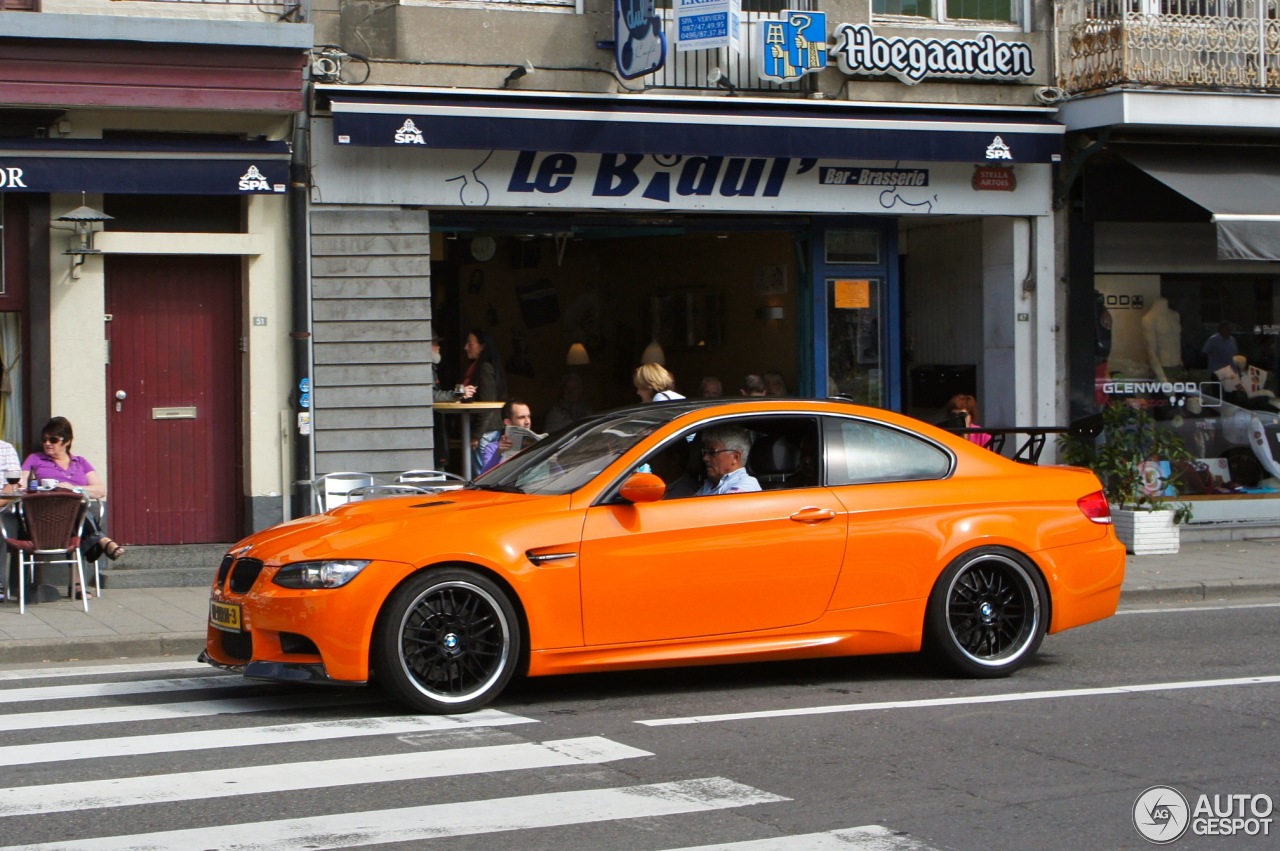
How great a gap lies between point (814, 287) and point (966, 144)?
2164 millimetres

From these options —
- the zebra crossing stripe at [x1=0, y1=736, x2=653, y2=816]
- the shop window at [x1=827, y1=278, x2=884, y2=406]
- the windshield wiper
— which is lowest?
the zebra crossing stripe at [x1=0, y1=736, x2=653, y2=816]

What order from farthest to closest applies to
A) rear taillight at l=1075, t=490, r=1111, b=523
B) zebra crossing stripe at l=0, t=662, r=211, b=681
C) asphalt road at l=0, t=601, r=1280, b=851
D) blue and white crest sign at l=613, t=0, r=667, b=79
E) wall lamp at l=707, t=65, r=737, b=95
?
wall lamp at l=707, t=65, r=737, b=95 → blue and white crest sign at l=613, t=0, r=667, b=79 → zebra crossing stripe at l=0, t=662, r=211, b=681 → rear taillight at l=1075, t=490, r=1111, b=523 → asphalt road at l=0, t=601, r=1280, b=851

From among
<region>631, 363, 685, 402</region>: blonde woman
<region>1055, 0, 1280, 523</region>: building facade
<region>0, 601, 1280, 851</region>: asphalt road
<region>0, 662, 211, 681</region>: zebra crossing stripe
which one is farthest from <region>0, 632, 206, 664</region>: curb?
<region>1055, 0, 1280, 523</region>: building facade

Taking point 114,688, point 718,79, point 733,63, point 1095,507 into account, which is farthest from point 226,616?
point 733,63

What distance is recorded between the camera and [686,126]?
14.9 m

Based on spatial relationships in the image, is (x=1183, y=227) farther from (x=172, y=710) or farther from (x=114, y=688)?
(x=172, y=710)

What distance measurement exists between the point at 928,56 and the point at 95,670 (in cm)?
1039

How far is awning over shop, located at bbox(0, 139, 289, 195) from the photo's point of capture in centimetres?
1289

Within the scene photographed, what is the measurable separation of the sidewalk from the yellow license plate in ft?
7.89

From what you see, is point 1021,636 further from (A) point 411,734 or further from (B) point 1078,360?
(B) point 1078,360

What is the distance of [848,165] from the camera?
52.4 ft

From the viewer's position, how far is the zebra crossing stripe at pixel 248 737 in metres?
7.06

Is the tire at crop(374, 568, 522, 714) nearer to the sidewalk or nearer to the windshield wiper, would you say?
the windshield wiper

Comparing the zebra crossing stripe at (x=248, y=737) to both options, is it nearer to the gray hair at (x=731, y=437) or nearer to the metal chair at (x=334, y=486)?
the gray hair at (x=731, y=437)
